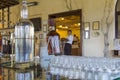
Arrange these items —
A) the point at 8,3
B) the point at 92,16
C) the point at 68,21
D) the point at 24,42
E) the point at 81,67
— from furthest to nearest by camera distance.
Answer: the point at 68,21, the point at 8,3, the point at 92,16, the point at 24,42, the point at 81,67

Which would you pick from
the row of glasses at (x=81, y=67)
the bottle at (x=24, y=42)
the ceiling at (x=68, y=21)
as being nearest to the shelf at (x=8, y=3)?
the ceiling at (x=68, y=21)

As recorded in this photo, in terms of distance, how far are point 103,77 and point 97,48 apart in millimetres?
5488

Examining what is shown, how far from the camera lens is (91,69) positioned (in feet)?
3.07

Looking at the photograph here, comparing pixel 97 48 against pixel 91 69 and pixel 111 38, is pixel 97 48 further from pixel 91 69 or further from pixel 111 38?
pixel 91 69

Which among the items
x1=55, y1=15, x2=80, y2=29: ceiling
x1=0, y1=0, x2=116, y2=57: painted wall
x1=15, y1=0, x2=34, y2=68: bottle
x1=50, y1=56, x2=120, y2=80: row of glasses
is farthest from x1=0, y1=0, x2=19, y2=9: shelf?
x1=50, y1=56, x2=120, y2=80: row of glasses

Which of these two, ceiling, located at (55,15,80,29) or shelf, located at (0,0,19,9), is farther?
ceiling, located at (55,15,80,29)

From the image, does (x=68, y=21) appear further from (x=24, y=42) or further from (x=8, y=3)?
(x=24, y=42)

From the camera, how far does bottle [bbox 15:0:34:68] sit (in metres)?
1.25

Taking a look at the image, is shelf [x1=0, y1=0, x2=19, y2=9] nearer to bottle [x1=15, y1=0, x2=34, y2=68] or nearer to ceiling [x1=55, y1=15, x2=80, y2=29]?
ceiling [x1=55, y1=15, x2=80, y2=29]

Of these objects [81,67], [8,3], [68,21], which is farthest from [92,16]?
[81,67]

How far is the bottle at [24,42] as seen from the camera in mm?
1247

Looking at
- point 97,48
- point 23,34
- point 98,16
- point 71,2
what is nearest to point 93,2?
point 98,16

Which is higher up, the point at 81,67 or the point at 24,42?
the point at 24,42

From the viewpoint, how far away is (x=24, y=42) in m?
1.27
